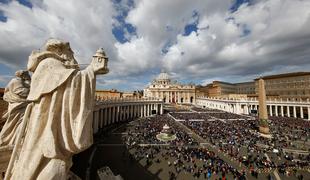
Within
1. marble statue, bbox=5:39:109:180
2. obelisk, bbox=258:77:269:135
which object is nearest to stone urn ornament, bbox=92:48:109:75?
marble statue, bbox=5:39:109:180

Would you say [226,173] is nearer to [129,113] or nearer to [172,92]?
[129,113]

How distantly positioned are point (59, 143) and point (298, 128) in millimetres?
46579

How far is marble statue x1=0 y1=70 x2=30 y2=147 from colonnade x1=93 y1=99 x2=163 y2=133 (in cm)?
2478

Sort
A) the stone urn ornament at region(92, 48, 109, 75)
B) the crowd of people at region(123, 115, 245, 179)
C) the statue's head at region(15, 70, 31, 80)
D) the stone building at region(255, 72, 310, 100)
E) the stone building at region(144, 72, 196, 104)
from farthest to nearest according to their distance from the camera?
the stone building at region(144, 72, 196, 104) < the stone building at region(255, 72, 310, 100) < the crowd of people at region(123, 115, 245, 179) < the statue's head at region(15, 70, 31, 80) < the stone urn ornament at region(92, 48, 109, 75)

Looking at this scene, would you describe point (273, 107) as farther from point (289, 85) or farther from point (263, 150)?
point (263, 150)

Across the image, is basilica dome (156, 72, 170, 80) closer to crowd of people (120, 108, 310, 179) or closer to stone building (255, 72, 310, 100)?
stone building (255, 72, 310, 100)

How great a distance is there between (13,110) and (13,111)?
3 cm

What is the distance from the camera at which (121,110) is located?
165 ft

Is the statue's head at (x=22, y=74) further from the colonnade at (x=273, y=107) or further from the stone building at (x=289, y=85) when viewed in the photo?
the stone building at (x=289, y=85)

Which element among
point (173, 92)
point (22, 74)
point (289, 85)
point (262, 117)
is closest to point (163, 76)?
point (173, 92)

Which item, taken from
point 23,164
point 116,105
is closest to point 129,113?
point 116,105

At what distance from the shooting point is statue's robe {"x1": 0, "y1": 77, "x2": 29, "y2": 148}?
550 centimetres

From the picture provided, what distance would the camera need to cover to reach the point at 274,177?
15.7 m

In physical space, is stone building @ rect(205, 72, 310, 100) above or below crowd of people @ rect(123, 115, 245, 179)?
above
